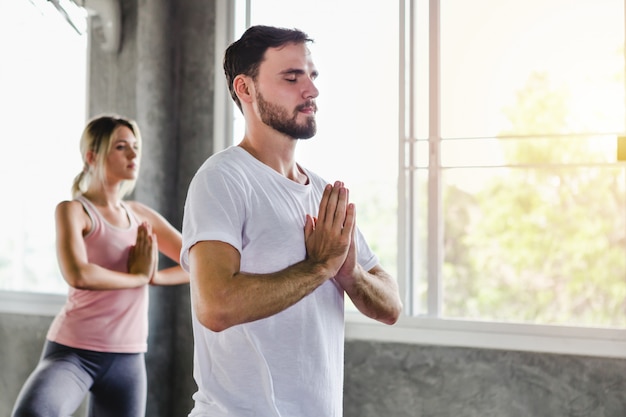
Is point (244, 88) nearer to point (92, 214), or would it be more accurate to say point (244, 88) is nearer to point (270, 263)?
point (270, 263)

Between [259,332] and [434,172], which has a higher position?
[434,172]

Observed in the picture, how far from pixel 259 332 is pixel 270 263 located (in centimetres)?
12

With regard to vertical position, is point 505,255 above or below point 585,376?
above

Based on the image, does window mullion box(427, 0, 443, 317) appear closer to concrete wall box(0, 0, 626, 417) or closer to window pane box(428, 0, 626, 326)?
window pane box(428, 0, 626, 326)

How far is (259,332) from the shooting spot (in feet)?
4.05

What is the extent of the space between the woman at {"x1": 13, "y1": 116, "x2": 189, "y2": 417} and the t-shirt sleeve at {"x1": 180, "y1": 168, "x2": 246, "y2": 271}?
125cm

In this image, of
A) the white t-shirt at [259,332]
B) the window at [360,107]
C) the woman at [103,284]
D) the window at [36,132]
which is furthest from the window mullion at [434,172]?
the window at [36,132]

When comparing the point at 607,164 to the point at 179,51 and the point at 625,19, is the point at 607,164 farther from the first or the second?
the point at 179,51

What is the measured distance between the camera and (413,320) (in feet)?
9.04

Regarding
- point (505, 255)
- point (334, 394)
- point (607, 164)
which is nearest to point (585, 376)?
point (505, 255)

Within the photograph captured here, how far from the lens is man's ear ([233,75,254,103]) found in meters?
1.43

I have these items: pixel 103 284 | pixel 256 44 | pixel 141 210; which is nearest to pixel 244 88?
pixel 256 44

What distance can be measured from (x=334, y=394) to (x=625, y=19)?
6.43 ft

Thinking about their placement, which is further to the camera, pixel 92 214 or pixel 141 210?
pixel 141 210
